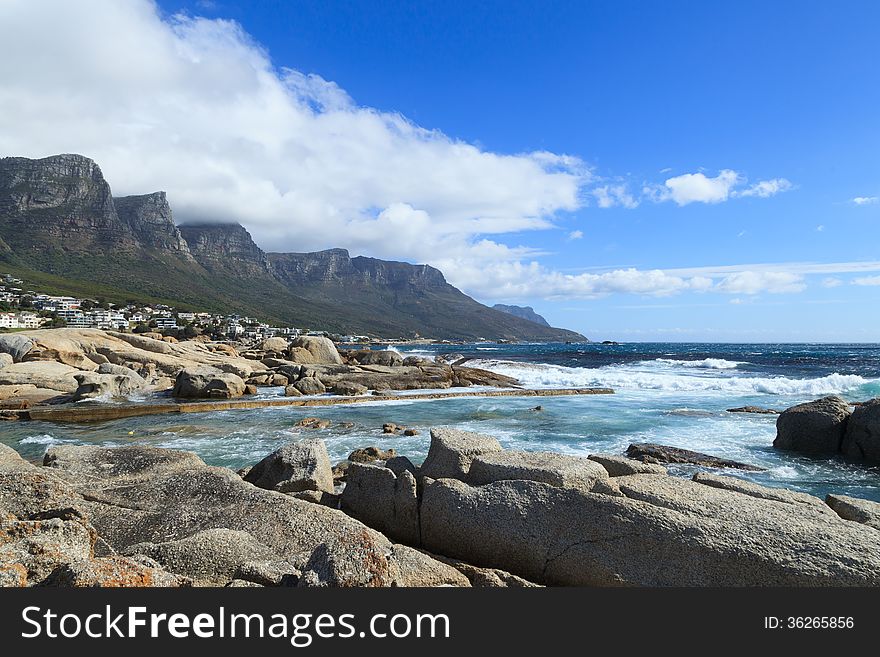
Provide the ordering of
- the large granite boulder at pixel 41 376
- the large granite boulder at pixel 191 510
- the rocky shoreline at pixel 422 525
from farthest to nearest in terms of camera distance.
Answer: the large granite boulder at pixel 41 376
the large granite boulder at pixel 191 510
the rocky shoreline at pixel 422 525

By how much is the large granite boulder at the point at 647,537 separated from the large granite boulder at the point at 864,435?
37.9ft

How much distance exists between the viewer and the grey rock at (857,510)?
256 inches

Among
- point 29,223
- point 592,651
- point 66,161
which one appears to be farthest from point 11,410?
point 66,161

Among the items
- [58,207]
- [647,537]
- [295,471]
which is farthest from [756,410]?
[58,207]

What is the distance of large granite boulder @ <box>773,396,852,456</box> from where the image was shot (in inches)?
608

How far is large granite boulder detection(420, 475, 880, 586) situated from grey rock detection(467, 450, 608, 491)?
0.33 m

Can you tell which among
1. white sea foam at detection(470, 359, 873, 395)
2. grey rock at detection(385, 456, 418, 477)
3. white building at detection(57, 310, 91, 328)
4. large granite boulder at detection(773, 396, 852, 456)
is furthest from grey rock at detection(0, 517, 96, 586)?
white building at detection(57, 310, 91, 328)

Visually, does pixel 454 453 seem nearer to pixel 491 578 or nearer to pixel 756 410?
pixel 491 578

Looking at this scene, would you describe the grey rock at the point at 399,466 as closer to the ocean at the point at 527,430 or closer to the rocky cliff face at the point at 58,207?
the ocean at the point at 527,430

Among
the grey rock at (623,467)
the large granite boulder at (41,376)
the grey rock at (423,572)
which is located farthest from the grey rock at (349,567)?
the large granite boulder at (41,376)

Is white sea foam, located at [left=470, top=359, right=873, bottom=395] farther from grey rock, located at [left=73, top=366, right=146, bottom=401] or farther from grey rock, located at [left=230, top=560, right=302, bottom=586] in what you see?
grey rock, located at [left=230, top=560, right=302, bottom=586]

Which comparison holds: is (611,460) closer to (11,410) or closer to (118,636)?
(118,636)

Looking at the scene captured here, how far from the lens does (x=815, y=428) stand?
15555 millimetres

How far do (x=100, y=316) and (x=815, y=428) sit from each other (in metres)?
113
